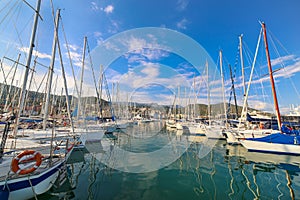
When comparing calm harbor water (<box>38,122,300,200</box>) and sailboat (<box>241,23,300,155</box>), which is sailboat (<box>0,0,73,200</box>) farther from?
sailboat (<box>241,23,300,155</box>)

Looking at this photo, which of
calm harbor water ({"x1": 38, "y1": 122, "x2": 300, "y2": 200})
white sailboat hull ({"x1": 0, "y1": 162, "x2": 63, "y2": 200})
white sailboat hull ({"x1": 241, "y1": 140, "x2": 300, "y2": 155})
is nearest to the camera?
white sailboat hull ({"x1": 0, "y1": 162, "x2": 63, "y2": 200})

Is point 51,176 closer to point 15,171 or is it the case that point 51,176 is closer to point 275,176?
point 15,171

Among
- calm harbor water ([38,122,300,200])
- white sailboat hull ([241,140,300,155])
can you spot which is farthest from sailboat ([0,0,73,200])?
white sailboat hull ([241,140,300,155])

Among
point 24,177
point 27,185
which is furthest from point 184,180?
point 24,177

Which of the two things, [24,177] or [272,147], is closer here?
[24,177]

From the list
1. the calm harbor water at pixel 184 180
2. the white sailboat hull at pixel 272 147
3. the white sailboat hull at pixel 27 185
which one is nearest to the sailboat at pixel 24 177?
the white sailboat hull at pixel 27 185

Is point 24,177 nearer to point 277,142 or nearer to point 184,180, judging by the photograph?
point 184,180

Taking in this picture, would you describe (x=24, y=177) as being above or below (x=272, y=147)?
above

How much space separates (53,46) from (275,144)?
21.4m

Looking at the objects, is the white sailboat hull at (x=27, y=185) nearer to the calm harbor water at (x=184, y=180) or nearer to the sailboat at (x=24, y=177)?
the sailboat at (x=24, y=177)

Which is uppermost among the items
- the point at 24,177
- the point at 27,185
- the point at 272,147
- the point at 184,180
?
the point at 24,177

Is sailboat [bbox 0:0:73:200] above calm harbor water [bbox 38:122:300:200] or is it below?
above

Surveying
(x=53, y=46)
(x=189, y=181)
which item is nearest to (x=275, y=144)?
(x=189, y=181)

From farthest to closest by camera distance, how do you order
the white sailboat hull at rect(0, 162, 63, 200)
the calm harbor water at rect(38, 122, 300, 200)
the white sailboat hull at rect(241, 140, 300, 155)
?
1. the white sailboat hull at rect(241, 140, 300, 155)
2. the calm harbor water at rect(38, 122, 300, 200)
3. the white sailboat hull at rect(0, 162, 63, 200)
